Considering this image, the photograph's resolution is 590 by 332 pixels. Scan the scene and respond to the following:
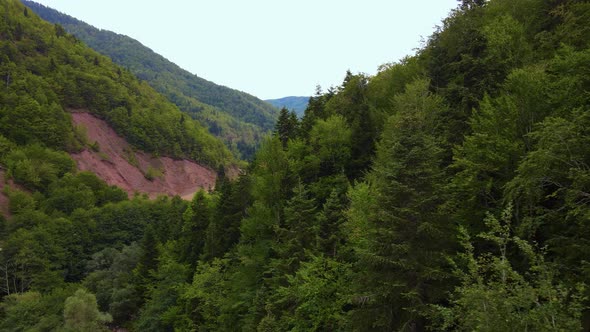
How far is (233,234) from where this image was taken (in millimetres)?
39969

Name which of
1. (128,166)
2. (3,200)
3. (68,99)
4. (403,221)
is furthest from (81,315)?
(68,99)

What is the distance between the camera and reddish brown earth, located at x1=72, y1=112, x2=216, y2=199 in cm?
10369

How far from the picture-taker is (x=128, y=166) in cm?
11256

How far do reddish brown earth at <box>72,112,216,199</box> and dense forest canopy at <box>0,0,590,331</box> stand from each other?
A: 35823mm

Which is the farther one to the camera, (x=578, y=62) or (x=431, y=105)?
(x=431, y=105)

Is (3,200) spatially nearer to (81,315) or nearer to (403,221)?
(81,315)

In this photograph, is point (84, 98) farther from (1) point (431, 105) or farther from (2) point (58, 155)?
(1) point (431, 105)

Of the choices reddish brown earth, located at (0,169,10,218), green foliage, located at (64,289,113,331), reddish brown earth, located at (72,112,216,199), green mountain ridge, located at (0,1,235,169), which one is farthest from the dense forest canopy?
green mountain ridge, located at (0,1,235,169)

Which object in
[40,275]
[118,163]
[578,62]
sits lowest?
[40,275]

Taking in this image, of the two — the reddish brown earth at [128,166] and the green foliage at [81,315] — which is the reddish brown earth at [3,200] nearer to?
the reddish brown earth at [128,166]

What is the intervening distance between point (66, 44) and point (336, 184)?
137077mm

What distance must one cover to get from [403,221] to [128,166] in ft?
368

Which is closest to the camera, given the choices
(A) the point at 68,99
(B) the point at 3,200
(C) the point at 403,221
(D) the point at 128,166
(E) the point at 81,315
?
(C) the point at 403,221

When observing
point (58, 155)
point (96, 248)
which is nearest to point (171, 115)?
point (58, 155)
